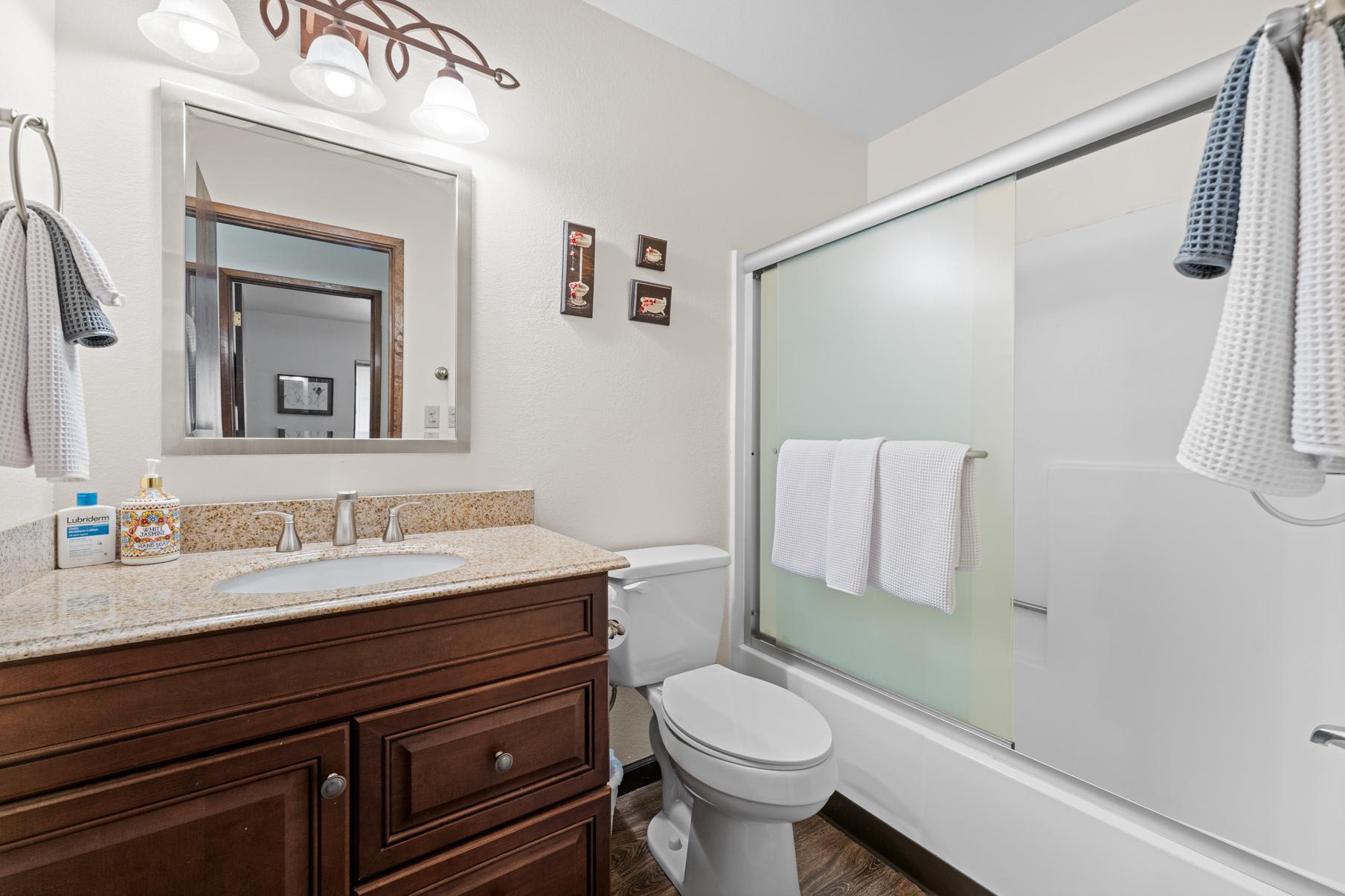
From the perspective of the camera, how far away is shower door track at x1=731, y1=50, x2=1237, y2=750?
1.00m

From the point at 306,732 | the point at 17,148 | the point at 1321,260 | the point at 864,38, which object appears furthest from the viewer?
the point at 864,38

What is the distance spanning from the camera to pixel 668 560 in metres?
1.65

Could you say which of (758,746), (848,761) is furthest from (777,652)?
(758,746)

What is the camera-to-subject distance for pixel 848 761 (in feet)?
5.43

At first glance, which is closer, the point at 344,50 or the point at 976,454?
the point at 344,50

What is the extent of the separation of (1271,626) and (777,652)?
4.11 ft

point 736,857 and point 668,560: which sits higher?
point 668,560

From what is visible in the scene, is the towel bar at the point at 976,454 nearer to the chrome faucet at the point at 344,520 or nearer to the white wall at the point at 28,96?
the chrome faucet at the point at 344,520

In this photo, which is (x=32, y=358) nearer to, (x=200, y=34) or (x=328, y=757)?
(x=328, y=757)

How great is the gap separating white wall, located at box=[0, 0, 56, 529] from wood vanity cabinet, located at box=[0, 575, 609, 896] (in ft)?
1.40

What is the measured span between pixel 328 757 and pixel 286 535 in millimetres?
550

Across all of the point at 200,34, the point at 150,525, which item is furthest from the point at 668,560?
the point at 200,34

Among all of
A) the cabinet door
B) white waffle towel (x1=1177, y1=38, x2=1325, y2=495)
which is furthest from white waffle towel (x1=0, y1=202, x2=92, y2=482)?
white waffle towel (x1=1177, y1=38, x2=1325, y2=495)

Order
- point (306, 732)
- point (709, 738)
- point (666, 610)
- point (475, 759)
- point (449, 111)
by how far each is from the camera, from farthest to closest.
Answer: point (666, 610) → point (449, 111) → point (709, 738) → point (475, 759) → point (306, 732)
